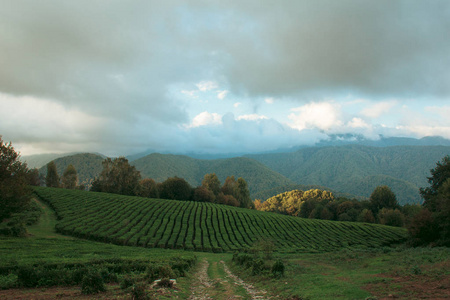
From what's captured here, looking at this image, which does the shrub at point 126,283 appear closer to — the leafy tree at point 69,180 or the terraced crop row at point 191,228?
the terraced crop row at point 191,228

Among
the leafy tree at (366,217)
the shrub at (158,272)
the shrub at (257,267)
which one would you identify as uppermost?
the shrub at (158,272)

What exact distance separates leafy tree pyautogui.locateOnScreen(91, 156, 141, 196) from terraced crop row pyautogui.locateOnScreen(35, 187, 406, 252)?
31.8 metres

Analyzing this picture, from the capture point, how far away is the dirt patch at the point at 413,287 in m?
10.8

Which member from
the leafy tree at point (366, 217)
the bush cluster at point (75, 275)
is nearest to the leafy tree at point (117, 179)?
the leafy tree at point (366, 217)

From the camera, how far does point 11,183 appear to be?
3281cm

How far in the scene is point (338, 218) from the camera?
10450 cm

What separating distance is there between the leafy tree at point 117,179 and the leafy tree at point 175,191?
11467 millimetres

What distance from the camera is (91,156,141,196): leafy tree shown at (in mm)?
107125

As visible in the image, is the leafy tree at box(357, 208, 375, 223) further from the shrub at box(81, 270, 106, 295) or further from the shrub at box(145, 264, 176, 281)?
the shrub at box(81, 270, 106, 295)

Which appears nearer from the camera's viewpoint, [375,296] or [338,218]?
[375,296]

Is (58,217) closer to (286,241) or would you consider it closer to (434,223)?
(286,241)

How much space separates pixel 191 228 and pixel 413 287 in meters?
48.6

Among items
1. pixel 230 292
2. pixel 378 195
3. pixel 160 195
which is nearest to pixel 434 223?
pixel 230 292

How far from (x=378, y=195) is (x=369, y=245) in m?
62.6
